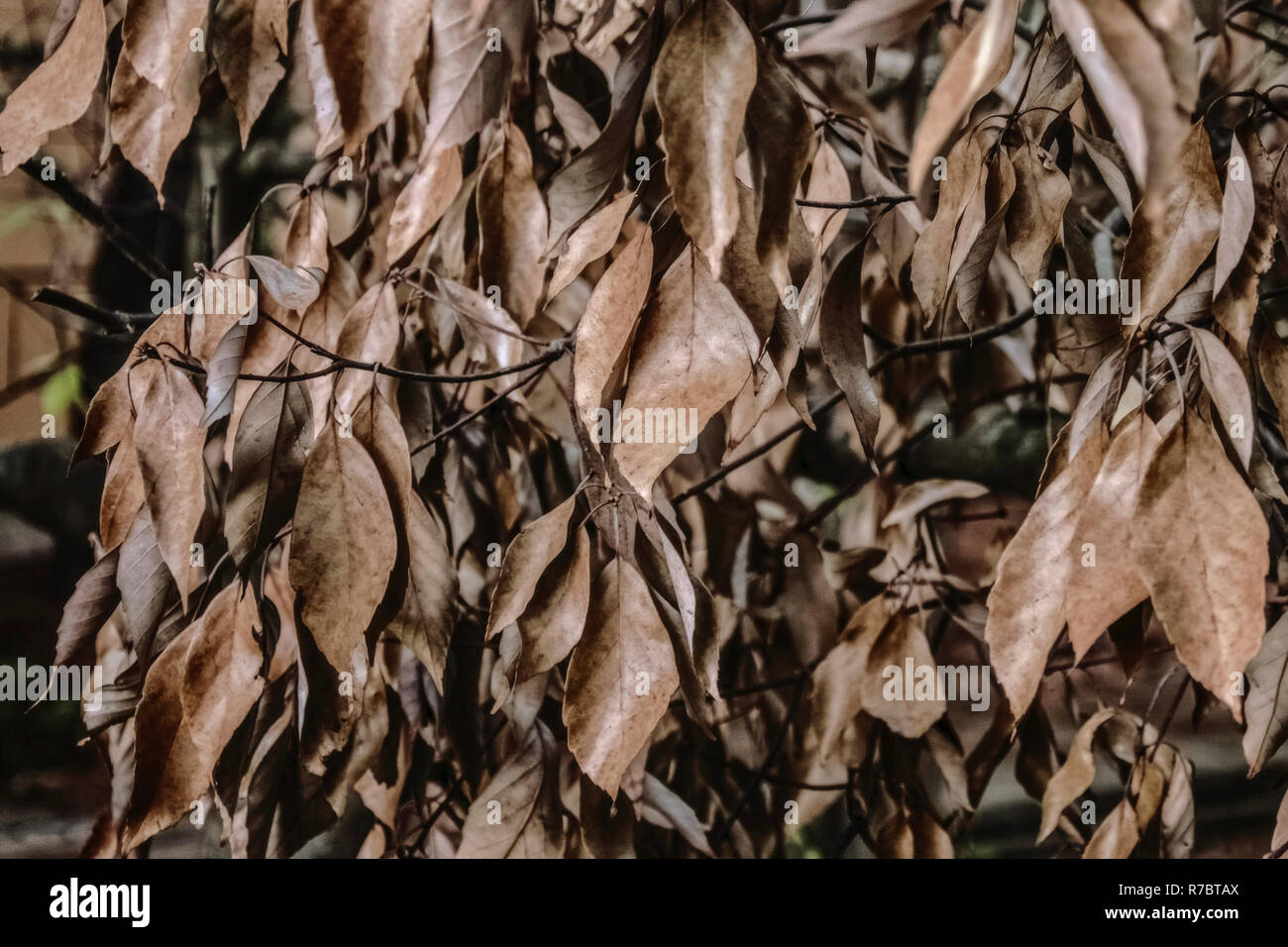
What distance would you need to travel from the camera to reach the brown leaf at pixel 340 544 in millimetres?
402

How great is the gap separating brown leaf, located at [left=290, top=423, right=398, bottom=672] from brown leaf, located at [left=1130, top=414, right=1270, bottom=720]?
0.33 m

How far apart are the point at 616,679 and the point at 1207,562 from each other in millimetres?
256

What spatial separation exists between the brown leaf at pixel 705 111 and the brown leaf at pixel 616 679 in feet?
0.57

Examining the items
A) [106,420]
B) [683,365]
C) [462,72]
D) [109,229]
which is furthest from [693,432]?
[109,229]

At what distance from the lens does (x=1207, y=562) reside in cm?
36

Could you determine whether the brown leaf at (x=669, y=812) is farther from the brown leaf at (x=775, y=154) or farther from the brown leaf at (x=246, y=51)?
the brown leaf at (x=246, y=51)

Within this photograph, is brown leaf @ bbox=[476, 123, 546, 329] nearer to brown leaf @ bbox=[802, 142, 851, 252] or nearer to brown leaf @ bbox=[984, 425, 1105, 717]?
brown leaf @ bbox=[802, 142, 851, 252]

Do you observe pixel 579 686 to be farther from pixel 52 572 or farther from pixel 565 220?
pixel 52 572

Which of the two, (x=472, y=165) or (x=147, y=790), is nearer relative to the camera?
(x=147, y=790)

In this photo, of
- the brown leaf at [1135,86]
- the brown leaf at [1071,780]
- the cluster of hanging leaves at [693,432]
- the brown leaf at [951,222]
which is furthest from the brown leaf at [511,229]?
the brown leaf at [1071,780]

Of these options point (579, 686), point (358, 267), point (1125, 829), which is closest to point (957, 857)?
point (1125, 829)
